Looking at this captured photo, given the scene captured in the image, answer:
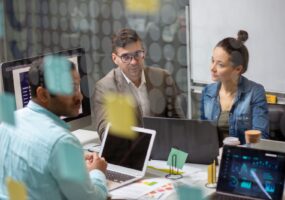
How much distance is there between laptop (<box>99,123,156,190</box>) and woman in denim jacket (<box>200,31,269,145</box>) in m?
0.15

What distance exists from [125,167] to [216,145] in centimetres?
22

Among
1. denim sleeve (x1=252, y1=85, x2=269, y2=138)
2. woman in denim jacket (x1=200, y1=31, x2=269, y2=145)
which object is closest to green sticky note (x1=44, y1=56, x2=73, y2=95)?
woman in denim jacket (x1=200, y1=31, x2=269, y2=145)

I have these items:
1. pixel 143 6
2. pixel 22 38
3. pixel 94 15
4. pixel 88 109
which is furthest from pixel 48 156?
pixel 88 109

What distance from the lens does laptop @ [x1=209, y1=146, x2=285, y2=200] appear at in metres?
0.93

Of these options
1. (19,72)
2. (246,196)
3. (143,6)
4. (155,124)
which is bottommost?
(246,196)

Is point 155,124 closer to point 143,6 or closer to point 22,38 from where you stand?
point 22,38

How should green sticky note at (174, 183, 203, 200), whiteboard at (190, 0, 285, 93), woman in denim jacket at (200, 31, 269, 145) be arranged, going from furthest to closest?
1. whiteboard at (190, 0, 285, 93)
2. woman in denim jacket at (200, 31, 269, 145)
3. green sticky note at (174, 183, 203, 200)

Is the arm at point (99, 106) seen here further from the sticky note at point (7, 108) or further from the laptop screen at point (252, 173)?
the laptop screen at point (252, 173)

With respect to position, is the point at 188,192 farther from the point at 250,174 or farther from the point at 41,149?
the point at 250,174

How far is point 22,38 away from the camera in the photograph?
1.85 feet

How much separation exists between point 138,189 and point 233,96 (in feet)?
1.14

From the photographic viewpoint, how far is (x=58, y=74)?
10.4 inches

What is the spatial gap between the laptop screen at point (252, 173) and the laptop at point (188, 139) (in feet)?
0.36

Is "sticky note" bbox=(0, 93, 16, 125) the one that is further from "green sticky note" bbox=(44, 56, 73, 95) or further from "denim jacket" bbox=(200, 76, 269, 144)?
"denim jacket" bbox=(200, 76, 269, 144)
